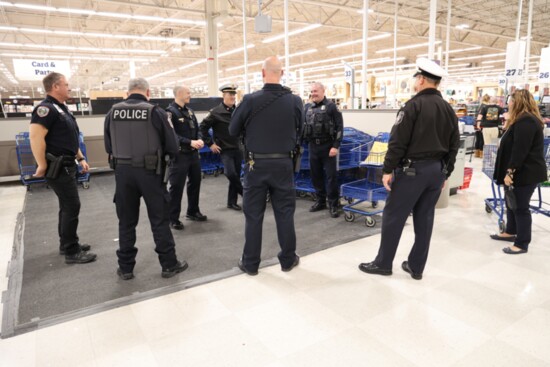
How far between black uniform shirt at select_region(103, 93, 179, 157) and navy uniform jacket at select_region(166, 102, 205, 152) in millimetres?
1224

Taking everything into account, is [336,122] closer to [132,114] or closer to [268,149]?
[268,149]

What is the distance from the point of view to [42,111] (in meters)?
3.14

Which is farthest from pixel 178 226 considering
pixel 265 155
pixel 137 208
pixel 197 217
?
pixel 265 155

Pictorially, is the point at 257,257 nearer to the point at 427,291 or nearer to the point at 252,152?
the point at 252,152

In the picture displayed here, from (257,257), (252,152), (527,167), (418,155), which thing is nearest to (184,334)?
(257,257)

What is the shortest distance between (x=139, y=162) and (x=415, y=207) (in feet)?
7.31

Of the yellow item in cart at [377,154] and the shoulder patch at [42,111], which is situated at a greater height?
the shoulder patch at [42,111]

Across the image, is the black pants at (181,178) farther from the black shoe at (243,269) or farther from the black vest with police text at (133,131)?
the black shoe at (243,269)

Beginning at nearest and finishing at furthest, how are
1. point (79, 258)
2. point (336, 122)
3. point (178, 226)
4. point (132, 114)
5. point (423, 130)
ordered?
point (423, 130), point (132, 114), point (79, 258), point (178, 226), point (336, 122)

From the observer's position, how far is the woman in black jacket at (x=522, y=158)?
338 cm

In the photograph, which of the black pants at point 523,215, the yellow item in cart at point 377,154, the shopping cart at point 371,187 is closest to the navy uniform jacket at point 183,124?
the shopping cart at point 371,187

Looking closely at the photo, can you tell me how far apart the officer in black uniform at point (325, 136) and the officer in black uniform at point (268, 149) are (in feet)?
4.90

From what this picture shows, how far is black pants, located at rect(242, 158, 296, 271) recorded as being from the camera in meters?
3.06

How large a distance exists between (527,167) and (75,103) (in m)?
9.00
